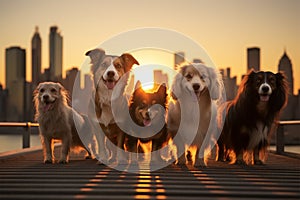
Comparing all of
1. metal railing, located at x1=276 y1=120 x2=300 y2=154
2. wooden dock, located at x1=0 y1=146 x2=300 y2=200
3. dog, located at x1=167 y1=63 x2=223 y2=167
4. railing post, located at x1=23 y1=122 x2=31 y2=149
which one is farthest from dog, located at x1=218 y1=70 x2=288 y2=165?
railing post, located at x1=23 y1=122 x2=31 y2=149

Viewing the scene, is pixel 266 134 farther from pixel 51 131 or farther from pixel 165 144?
pixel 51 131

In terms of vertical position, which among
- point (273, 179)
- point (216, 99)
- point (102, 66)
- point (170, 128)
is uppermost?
point (102, 66)

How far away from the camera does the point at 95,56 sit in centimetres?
650

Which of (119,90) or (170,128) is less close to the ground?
(119,90)

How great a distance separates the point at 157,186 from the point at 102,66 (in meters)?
→ 2.64

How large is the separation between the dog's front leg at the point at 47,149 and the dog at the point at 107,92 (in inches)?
31.1

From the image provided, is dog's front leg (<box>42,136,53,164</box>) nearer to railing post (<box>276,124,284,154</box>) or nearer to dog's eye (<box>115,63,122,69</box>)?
dog's eye (<box>115,63,122,69</box>)

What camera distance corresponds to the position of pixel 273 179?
4.85 meters

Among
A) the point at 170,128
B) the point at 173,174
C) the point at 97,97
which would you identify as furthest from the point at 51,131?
the point at 173,174

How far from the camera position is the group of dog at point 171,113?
6.39m

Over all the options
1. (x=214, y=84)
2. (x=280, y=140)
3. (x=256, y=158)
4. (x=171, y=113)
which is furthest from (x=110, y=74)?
(x=280, y=140)

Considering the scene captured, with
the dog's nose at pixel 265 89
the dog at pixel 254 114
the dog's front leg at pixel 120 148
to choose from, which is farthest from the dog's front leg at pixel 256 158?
the dog's front leg at pixel 120 148

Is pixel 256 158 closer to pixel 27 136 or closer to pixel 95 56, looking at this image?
pixel 95 56

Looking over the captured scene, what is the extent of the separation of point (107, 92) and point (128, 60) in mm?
568
